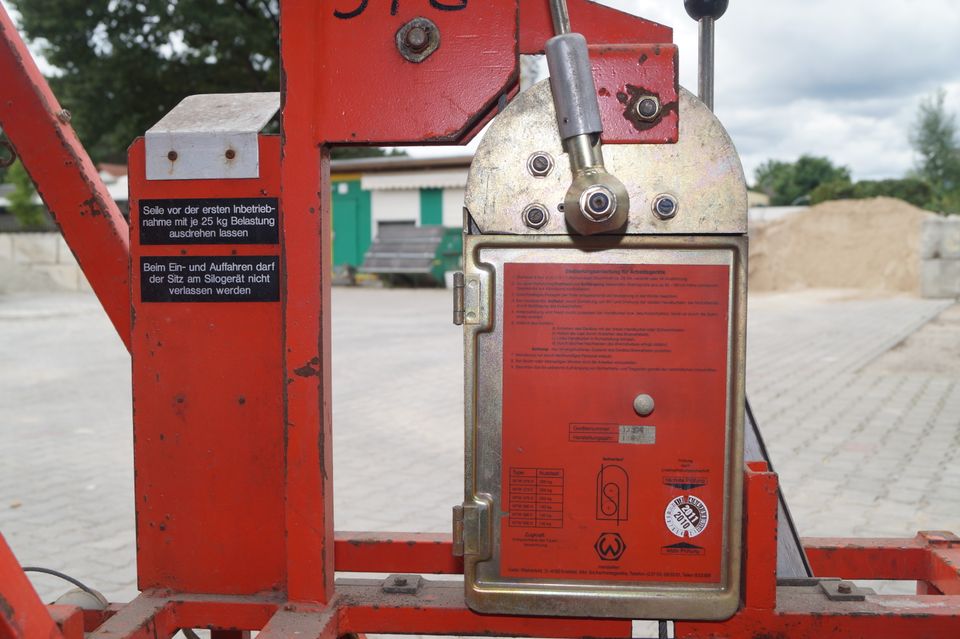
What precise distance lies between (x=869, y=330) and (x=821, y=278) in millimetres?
12306

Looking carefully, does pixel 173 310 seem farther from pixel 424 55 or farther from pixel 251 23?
pixel 251 23

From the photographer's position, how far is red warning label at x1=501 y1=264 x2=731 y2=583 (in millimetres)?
1490

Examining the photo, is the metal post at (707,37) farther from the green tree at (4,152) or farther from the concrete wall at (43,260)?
the concrete wall at (43,260)

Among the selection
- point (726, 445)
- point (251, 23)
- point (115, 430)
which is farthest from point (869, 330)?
point (251, 23)

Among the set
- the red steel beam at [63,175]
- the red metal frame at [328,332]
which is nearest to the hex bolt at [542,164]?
the red metal frame at [328,332]

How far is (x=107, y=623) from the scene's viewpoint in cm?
160

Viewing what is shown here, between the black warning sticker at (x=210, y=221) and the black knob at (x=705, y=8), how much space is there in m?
0.94

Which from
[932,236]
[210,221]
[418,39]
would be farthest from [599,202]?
[932,236]

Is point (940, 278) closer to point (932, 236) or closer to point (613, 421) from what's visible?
point (932, 236)

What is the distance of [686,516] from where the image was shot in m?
1.53

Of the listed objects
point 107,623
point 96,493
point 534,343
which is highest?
point 534,343

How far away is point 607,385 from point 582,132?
1.44ft

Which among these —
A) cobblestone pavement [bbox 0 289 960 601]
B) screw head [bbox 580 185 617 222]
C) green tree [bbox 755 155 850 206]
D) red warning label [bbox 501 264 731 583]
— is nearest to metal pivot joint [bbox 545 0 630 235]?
screw head [bbox 580 185 617 222]

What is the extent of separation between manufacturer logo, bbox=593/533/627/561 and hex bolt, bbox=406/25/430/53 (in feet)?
3.05
